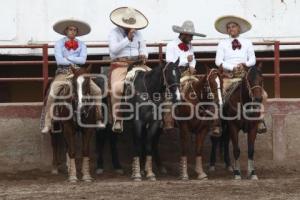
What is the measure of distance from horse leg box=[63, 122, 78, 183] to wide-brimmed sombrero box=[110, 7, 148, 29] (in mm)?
1899

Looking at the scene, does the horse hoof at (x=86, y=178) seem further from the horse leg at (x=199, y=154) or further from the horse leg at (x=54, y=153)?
the horse leg at (x=199, y=154)

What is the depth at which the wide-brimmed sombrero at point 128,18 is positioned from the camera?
15.1 m

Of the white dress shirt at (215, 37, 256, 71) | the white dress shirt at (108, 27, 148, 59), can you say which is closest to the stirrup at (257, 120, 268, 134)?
the white dress shirt at (215, 37, 256, 71)

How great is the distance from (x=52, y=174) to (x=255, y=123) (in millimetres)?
3617

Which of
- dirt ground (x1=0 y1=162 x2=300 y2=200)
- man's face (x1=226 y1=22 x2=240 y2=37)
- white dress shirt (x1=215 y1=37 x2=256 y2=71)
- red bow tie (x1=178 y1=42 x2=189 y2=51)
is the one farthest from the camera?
man's face (x1=226 y1=22 x2=240 y2=37)

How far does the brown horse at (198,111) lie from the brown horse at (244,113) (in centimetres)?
29

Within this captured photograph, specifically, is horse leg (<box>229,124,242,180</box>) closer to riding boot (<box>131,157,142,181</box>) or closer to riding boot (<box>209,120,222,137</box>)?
riding boot (<box>209,120,222,137</box>)

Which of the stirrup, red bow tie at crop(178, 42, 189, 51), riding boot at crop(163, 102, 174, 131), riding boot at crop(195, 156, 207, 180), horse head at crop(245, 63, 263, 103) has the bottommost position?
riding boot at crop(195, 156, 207, 180)

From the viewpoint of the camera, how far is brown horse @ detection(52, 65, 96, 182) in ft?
47.1

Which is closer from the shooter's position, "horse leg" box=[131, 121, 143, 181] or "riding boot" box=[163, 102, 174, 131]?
"horse leg" box=[131, 121, 143, 181]

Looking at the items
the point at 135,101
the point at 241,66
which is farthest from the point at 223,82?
the point at 135,101

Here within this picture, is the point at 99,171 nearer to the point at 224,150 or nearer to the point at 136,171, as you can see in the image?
the point at 136,171

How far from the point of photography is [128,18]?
15.2 meters

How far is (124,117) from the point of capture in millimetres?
14812
